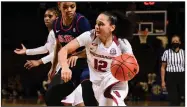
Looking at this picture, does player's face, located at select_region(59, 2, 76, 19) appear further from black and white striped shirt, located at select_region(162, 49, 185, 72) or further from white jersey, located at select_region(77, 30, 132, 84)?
black and white striped shirt, located at select_region(162, 49, 185, 72)

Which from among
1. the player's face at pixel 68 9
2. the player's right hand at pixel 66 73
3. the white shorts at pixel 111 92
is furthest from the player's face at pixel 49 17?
the white shorts at pixel 111 92

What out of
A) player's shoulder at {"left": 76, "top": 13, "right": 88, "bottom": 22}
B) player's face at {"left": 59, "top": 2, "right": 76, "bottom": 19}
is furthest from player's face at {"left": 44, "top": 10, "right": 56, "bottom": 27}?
player's shoulder at {"left": 76, "top": 13, "right": 88, "bottom": 22}

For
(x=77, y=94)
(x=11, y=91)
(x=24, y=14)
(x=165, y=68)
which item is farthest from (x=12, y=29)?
(x=165, y=68)

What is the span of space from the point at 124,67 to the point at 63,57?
69 cm

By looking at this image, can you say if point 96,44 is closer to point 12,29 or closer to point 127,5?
point 127,5

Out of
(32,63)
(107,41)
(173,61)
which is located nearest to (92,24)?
(107,41)

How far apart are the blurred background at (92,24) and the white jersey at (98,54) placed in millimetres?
203

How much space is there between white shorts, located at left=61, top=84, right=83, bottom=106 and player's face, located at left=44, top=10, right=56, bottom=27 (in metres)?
0.83

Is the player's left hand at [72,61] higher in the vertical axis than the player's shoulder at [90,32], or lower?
lower

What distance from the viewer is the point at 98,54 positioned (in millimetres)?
5918

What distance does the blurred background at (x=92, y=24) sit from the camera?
6.38m

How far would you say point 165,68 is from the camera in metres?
7.56

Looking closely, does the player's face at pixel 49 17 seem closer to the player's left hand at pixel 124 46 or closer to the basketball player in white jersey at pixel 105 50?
the basketball player in white jersey at pixel 105 50

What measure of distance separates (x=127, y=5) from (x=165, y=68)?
1.49 metres
